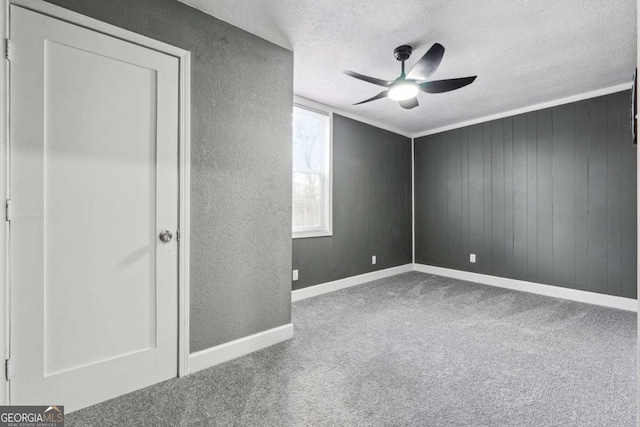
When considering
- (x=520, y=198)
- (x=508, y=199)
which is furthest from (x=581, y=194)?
(x=508, y=199)

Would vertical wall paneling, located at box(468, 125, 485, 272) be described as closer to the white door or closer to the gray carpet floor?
the gray carpet floor

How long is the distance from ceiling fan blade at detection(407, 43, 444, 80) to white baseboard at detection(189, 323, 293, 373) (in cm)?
230

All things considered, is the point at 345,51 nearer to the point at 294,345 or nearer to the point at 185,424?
the point at 294,345

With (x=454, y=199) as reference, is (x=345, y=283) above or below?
below

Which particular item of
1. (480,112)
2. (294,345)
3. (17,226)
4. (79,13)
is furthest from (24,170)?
(480,112)

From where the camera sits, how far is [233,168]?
227cm

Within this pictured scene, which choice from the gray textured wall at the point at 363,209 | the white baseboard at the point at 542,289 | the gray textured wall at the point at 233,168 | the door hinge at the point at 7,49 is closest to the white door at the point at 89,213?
the door hinge at the point at 7,49

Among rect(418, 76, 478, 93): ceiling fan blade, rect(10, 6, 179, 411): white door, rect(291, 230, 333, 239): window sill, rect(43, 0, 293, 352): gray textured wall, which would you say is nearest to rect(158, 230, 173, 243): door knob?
rect(10, 6, 179, 411): white door

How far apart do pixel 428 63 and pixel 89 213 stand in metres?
2.46

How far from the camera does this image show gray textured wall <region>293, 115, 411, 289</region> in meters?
4.03

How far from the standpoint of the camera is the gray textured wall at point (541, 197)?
3445mm

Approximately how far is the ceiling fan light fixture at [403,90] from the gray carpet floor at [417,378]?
209 centimetres

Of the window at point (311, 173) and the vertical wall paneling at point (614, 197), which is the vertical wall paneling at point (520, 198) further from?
the window at point (311, 173)

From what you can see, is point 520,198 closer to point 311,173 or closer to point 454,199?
point 454,199
